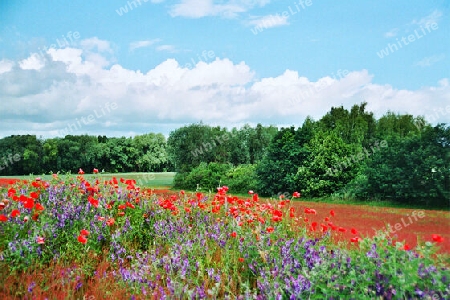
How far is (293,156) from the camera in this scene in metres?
18.2

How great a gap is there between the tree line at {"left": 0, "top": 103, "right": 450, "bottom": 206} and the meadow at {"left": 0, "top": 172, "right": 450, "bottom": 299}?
1.29m

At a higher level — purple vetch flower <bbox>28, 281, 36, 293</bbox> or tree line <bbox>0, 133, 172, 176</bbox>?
tree line <bbox>0, 133, 172, 176</bbox>

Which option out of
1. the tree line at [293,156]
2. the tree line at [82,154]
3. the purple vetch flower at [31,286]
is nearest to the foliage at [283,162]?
the tree line at [293,156]

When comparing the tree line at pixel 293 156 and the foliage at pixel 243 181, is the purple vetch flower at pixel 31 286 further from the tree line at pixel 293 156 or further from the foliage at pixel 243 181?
the foliage at pixel 243 181

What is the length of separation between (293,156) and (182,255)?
13703 millimetres

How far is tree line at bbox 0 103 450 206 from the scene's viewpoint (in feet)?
48.0

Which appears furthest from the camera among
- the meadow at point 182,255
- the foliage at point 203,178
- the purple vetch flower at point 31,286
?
the foliage at point 203,178

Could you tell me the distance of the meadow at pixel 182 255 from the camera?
11.2ft

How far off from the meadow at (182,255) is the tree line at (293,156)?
129cm

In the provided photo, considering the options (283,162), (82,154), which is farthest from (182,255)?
(82,154)

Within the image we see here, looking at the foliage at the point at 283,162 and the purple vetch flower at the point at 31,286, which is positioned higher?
the foliage at the point at 283,162

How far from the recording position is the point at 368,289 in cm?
319

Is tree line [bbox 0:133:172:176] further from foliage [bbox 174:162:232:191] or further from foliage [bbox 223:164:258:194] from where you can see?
foliage [bbox 223:164:258:194]

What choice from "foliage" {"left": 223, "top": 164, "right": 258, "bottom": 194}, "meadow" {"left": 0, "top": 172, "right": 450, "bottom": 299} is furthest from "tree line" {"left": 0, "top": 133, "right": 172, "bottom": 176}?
"meadow" {"left": 0, "top": 172, "right": 450, "bottom": 299}
